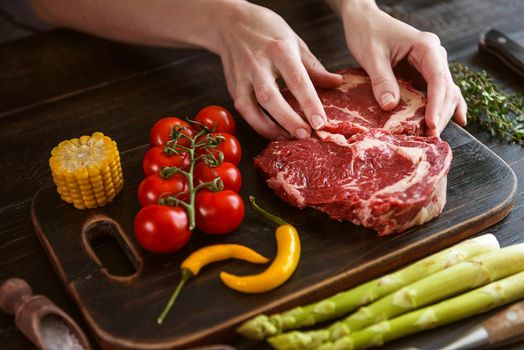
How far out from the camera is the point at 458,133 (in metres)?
3.18

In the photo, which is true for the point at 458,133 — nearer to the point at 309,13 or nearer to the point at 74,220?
the point at 309,13

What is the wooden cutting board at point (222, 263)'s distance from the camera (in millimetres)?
2352

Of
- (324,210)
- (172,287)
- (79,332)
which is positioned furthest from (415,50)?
(79,332)

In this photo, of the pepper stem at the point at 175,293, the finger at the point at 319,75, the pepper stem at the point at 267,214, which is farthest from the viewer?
the finger at the point at 319,75

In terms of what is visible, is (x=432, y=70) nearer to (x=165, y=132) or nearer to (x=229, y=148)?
(x=229, y=148)

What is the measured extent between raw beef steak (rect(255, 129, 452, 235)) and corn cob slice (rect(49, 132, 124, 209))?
25.2 inches

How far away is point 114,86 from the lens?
145 inches

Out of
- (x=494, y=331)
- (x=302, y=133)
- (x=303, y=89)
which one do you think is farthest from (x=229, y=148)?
(x=494, y=331)

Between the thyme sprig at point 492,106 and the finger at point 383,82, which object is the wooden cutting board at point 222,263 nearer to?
the thyme sprig at point 492,106

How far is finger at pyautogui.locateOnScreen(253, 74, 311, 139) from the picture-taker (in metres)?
2.97

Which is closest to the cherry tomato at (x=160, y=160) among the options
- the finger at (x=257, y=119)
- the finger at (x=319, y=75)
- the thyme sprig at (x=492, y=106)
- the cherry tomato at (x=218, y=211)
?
the cherry tomato at (x=218, y=211)

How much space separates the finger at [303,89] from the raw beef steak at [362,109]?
7 cm

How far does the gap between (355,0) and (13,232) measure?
6.85 feet

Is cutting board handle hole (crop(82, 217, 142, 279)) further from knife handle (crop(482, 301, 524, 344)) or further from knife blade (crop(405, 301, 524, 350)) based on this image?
knife handle (crop(482, 301, 524, 344))
